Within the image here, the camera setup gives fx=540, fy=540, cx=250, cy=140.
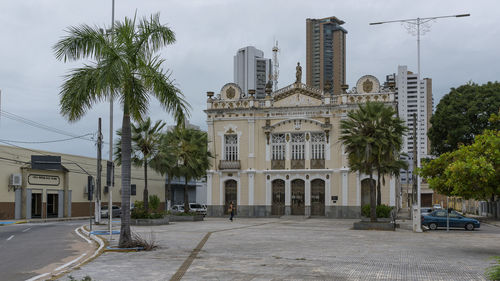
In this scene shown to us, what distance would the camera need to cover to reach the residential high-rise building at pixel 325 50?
16281 cm

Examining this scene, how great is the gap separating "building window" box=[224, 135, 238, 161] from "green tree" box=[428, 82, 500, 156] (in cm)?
1906

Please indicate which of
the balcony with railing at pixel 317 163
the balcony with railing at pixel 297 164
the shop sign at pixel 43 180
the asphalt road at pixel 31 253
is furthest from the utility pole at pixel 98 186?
the balcony with railing at pixel 317 163

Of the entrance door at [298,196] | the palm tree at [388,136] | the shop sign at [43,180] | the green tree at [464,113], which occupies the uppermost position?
the green tree at [464,113]

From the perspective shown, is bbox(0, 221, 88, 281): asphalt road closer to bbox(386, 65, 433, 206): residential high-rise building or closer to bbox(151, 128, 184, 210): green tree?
bbox(151, 128, 184, 210): green tree

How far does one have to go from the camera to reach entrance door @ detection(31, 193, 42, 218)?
47.2 m

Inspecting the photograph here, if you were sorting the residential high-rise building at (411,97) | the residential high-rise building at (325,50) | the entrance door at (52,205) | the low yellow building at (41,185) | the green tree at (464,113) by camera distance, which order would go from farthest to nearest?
the residential high-rise building at (411,97), the residential high-rise building at (325,50), the entrance door at (52,205), the green tree at (464,113), the low yellow building at (41,185)

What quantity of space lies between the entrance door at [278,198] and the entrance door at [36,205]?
824 inches

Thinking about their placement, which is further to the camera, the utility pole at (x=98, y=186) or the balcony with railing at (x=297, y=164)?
the balcony with railing at (x=297, y=164)

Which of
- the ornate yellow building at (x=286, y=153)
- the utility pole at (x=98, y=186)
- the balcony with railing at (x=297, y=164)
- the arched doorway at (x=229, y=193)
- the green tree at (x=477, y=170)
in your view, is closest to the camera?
the green tree at (x=477, y=170)

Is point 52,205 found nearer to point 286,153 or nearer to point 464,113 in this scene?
point 286,153

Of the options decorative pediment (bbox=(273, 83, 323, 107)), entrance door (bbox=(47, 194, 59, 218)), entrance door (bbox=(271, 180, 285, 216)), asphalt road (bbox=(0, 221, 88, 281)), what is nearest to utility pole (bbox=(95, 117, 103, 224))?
asphalt road (bbox=(0, 221, 88, 281))

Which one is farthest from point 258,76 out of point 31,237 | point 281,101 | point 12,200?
point 31,237

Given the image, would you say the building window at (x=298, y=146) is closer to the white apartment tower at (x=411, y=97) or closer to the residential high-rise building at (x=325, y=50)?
the residential high-rise building at (x=325, y=50)

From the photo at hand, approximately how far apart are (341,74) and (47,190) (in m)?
128
